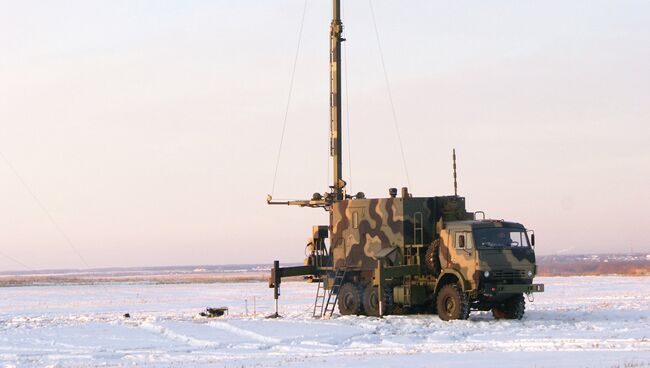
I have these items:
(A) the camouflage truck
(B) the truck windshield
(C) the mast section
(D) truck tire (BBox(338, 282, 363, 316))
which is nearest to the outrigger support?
(A) the camouflage truck

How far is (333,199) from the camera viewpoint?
39.7 m

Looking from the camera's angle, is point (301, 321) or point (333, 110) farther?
point (333, 110)

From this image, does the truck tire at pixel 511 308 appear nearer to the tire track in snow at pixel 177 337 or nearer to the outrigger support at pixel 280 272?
the outrigger support at pixel 280 272

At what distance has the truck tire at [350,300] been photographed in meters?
32.6

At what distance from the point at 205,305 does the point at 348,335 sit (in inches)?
747

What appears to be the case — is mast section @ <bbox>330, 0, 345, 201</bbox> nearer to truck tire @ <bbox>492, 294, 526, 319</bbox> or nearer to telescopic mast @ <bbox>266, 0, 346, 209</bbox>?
telescopic mast @ <bbox>266, 0, 346, 209</bbox>

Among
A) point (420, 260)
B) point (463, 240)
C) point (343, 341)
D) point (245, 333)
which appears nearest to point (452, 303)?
point (463, 240)

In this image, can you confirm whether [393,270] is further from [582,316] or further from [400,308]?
[582,316]

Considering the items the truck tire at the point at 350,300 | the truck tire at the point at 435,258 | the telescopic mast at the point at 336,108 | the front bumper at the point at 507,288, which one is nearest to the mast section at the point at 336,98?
the telescopic mast at the point at 336,108

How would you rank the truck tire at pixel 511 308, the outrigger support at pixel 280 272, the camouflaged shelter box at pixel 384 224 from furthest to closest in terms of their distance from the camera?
1. the outrigger support at pixel 280 272
2. the camouflaged shelter box at pixel 384 224
3. the truck tire at pixel 511 308

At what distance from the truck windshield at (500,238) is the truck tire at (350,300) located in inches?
214

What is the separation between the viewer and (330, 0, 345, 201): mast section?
40281 mm

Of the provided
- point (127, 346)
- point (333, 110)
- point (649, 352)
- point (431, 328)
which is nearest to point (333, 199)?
point (333, 110)

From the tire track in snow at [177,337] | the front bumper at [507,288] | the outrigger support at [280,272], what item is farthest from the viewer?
the outrigger support at [280,272]
